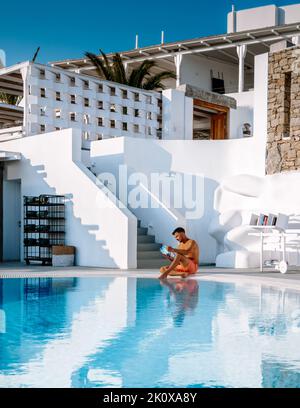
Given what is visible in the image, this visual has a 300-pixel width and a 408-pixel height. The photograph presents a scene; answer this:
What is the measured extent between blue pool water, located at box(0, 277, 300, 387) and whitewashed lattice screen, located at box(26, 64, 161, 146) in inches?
260

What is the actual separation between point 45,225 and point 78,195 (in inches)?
46.6

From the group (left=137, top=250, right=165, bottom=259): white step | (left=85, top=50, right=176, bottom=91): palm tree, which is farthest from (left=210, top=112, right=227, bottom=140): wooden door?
(left=137, top=250, right=165, bottom=259): white step

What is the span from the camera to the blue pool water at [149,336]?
5109 mm

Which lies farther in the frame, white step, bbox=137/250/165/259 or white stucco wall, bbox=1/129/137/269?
white step, bbox=137/250/165/259

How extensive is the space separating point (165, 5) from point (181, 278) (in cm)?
2005

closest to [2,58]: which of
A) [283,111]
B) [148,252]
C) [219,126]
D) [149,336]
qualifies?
[219,126]

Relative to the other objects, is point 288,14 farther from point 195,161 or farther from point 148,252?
point 148,252

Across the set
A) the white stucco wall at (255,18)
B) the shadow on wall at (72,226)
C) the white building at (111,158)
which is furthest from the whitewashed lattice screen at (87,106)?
the white stucco wall at (255,18)

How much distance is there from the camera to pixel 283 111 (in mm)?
16000

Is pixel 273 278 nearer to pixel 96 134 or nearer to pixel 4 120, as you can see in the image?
pixel 96 134

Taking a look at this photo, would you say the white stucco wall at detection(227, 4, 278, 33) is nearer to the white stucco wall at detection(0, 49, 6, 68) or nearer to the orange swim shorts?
the white stucco wall at detection(0, 49, 6, 68)

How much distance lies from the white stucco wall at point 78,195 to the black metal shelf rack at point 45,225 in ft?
0.69

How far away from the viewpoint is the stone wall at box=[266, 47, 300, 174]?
51.3 feet

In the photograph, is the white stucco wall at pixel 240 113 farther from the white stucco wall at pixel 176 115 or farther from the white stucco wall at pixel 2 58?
the white stucco wall at pixel 2 58
